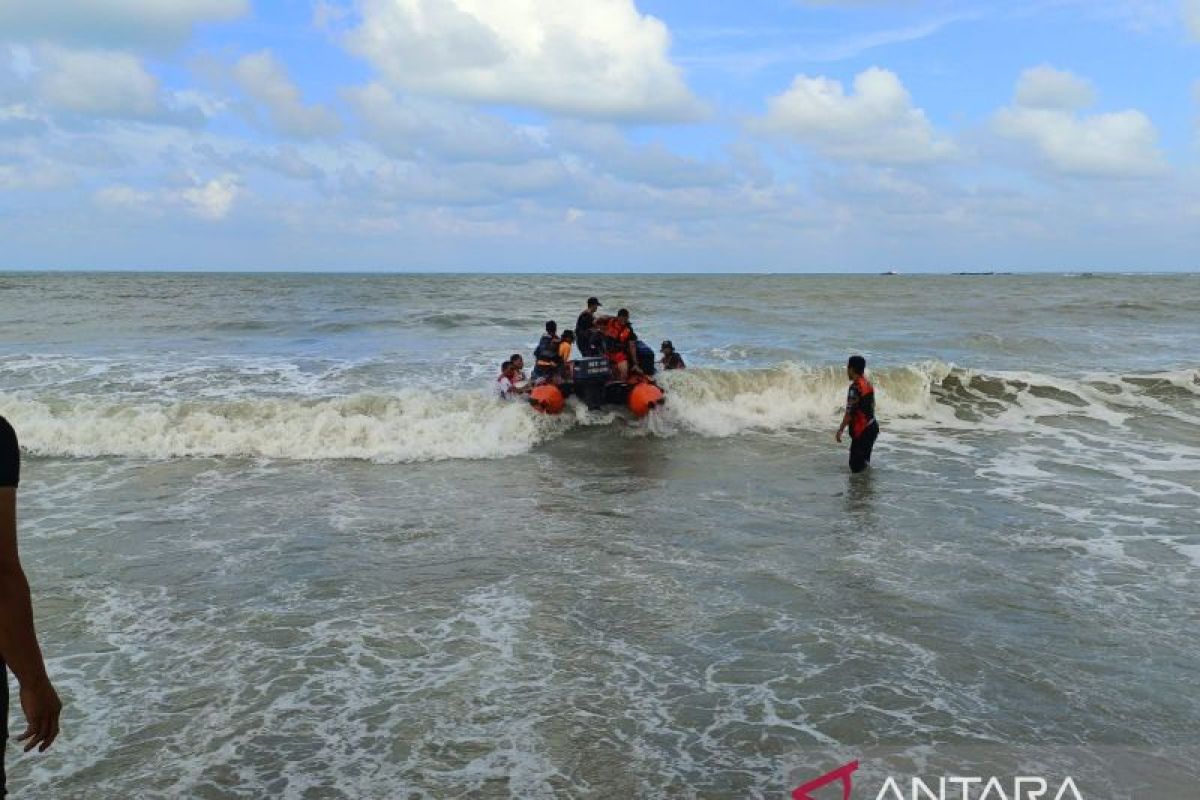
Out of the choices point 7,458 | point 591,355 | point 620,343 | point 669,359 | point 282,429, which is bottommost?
point 282,429

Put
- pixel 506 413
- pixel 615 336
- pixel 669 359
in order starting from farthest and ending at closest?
pixel 669 359 < pixel 615 336 < pixel 506 413

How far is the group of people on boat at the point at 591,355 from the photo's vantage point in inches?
548

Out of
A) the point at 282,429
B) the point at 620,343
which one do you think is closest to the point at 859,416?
the point at 620,343

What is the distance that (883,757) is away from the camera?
4.23 metres

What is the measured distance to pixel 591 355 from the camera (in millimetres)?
14305

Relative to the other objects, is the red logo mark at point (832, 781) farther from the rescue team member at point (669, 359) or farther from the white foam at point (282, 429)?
the rescue team member at point (669, 359)

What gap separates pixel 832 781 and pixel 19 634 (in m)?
3.43

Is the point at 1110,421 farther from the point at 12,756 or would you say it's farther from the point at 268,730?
the point at 12,756

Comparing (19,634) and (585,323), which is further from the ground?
(585,323)

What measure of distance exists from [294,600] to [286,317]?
3026cm

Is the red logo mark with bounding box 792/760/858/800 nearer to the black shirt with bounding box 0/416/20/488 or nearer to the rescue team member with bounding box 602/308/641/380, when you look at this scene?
the black shirt with bounding box 0/416/20/488

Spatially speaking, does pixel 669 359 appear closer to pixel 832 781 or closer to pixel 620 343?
pixel 620 343

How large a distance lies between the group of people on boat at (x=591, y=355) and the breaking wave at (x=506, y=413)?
57 centimetres

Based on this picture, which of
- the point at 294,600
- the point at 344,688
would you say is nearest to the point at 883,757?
the point at 344,688
